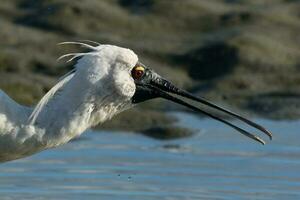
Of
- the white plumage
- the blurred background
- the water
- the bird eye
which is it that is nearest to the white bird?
the white plumage

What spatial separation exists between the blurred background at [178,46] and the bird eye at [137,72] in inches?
156

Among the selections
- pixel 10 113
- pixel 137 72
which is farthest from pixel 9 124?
pixel 137 72

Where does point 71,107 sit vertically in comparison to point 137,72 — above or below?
below

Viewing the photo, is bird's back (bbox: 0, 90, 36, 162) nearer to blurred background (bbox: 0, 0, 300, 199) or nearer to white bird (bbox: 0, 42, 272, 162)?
white bird (bbox: 0, 42, 272, 162)

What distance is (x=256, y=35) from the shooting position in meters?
14.8

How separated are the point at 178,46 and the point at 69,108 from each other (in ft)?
24.2

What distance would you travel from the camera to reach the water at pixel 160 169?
369 inches

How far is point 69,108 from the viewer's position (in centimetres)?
760

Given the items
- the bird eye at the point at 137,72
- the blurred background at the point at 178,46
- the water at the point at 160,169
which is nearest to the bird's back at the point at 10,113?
the bird eye at the point at 137,72

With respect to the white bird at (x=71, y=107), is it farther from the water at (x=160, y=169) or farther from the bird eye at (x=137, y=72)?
the water at (x=160, y=169)

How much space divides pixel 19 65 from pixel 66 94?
6.12m

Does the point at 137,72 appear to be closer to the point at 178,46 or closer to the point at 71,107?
the point at 71,107

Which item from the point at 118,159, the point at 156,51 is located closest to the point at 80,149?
the point at 118,159

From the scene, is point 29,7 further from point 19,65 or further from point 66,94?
point 66,94
